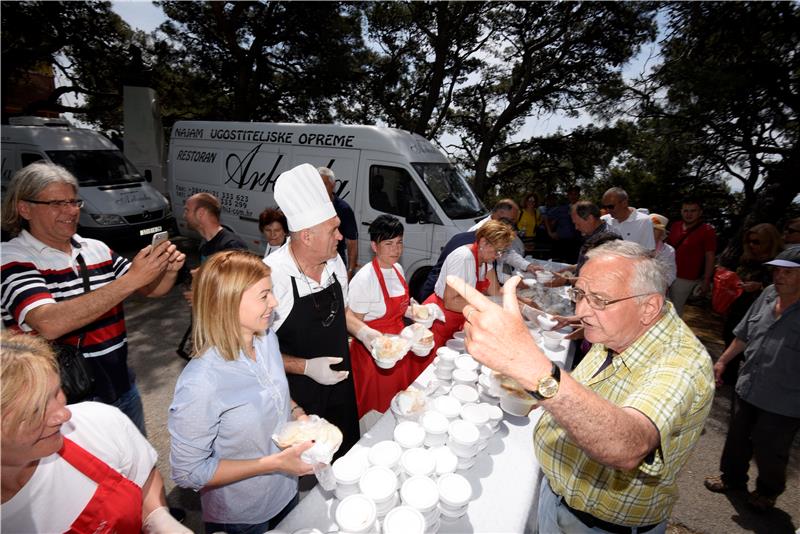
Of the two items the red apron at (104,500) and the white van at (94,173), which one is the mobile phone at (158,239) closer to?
the red apron at (104,500)

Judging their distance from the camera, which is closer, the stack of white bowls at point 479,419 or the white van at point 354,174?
the stack of white bowls at point 479,419

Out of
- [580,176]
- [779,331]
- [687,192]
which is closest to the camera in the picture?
[779,331]

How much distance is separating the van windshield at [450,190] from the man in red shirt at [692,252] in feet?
10.1

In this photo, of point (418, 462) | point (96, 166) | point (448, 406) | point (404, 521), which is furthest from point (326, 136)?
point (404, 521)

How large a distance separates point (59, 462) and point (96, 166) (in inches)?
420

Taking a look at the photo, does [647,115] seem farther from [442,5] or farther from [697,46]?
[442,5]

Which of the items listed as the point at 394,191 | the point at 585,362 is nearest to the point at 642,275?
the point at 585,362

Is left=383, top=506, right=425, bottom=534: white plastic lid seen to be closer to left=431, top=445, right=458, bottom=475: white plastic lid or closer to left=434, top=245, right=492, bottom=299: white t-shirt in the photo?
left=431, top=445, right=458, bottom=475: white plastic lid

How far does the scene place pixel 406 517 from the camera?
1363 mm

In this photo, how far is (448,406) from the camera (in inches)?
78.1

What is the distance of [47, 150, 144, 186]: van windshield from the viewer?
28.3ft

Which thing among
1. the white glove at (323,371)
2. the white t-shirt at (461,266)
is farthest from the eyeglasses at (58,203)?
the white t-shirt at (461,266)

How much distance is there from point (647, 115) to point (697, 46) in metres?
1.80

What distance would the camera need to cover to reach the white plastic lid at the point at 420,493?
1.41 meters
